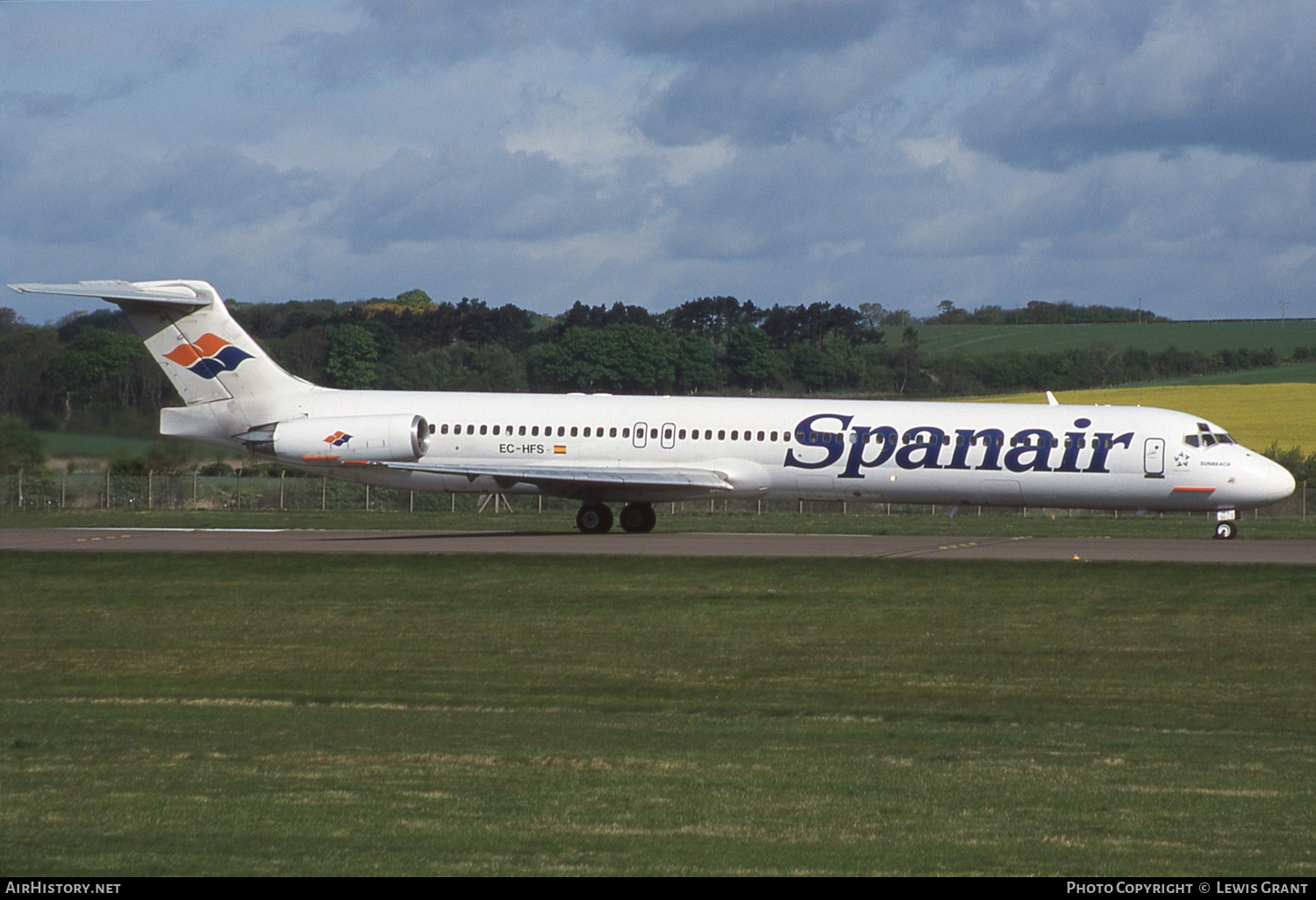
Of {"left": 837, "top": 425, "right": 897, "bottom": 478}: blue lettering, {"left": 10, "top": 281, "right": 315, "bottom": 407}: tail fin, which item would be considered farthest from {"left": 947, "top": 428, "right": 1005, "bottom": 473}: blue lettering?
{"left": 10, "top": 281, "right": 315, "bottom": 407}: tail fin

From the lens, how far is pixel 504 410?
38219mm

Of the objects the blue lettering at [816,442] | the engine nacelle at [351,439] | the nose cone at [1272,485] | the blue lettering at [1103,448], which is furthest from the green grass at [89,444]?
the nose cone at [1272,485]

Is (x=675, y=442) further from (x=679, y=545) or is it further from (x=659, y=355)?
(x=659, y=355)

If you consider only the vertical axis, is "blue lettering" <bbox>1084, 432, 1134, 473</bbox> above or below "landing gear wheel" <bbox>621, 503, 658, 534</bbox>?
above

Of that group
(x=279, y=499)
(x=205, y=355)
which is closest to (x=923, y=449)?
(x=205, y=355)

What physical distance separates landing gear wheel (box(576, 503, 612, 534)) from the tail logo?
31.6 ft

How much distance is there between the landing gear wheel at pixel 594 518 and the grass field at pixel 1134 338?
71.6 m

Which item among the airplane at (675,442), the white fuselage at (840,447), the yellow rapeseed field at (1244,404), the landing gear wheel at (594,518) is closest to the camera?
the white fuselage at (840,447)

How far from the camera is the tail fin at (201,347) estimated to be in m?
38.2

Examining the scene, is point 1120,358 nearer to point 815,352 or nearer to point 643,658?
point 815,352

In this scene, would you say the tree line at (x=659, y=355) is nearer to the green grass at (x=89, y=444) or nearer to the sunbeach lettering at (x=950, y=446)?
the green grass at (x=89, y=444)

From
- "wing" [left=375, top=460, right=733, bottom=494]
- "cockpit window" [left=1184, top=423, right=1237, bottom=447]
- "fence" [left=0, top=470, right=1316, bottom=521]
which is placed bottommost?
"fence" [left=0, top=470, right=1316, bottom=521]

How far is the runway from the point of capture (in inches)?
1207

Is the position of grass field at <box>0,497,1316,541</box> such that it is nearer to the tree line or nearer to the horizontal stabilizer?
the horizontal stabilizer
